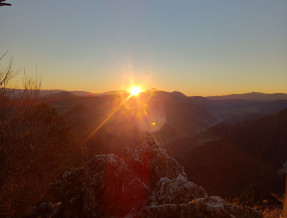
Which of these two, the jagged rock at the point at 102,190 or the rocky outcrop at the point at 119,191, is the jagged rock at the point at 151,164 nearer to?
the rocky outcrop at the point at 119,191

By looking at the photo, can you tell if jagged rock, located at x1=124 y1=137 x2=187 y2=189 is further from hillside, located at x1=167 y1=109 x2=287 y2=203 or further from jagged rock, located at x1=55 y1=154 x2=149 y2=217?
hillside, located at x1=167 y1=109 x2=287 y2=203

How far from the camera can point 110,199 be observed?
973cm

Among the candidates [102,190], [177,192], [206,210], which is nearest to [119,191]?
[102,190]

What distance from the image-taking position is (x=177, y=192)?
333 inches

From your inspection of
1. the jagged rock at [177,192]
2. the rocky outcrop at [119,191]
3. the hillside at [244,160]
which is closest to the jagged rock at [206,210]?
the rocky outcrop at [119,191]

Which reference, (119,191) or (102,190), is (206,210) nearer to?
(119,191)

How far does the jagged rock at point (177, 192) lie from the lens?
27.3 feet

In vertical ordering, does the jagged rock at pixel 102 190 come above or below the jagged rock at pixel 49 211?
above

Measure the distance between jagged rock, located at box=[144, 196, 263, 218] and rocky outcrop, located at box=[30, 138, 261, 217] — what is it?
1.1 inches

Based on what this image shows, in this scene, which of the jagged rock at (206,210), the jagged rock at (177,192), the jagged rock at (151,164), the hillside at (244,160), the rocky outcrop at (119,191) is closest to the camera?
the jagged rock at (206,210)

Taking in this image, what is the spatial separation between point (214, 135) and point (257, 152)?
195 feet

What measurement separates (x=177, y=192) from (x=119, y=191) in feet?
9.18

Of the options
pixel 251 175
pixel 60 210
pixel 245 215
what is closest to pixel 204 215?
pixel 245 215

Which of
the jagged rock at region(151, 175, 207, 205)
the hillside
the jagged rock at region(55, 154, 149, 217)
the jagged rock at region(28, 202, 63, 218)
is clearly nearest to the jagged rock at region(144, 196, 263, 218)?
the jagged rock at region(151, 175, 207, 205)
